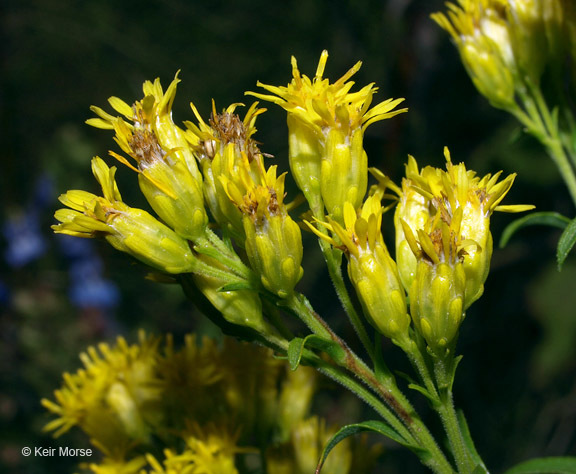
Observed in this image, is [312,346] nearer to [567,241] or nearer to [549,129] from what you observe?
[567,241]

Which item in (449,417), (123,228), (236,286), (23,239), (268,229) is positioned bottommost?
(449,417)

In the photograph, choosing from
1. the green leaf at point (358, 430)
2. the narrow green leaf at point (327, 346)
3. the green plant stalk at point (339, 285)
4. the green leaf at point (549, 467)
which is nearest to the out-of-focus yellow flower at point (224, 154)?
the green plant stalk at point (339, 285)

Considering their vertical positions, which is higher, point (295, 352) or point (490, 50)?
point (490, 50)

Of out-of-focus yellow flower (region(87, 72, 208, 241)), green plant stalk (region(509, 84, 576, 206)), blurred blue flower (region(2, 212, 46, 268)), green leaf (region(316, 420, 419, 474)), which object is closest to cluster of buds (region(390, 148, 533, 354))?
green leaf (region(316, 420, 419, 474))

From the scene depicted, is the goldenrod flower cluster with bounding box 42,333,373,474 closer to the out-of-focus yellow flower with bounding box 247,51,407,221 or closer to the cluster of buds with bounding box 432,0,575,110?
the out-of-focus yellow flower with bounding box 247,51,407,221

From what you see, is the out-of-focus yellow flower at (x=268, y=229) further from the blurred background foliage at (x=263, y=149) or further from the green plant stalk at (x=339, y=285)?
the blurred background foliage at (x=263, y=149)

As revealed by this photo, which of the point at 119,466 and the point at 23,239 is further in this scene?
the point at 23,239

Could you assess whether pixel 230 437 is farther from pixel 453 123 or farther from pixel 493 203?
pixel 453 123

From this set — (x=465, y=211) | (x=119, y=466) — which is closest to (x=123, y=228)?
(x=465, y=211)
